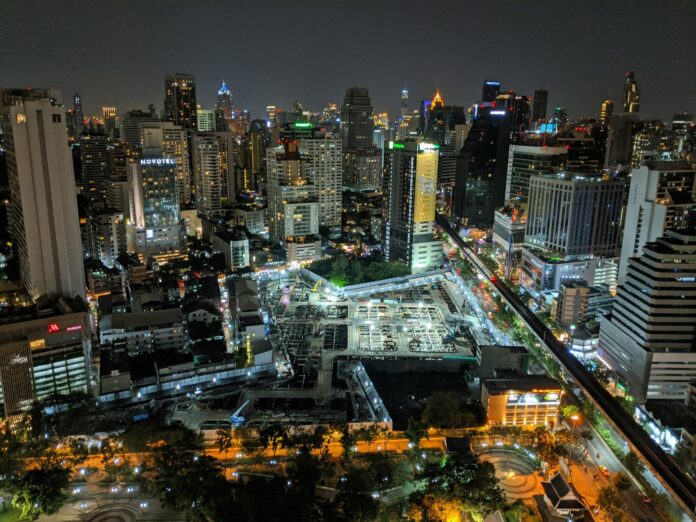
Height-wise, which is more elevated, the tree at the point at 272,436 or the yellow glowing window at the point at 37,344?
the yellow glowing window at the point at 37,344

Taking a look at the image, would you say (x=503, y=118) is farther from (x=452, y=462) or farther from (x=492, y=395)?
(x=452, y=462)

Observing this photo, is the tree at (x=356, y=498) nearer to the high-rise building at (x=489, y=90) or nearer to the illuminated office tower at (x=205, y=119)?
the high-rise building at (x=489, y=90)

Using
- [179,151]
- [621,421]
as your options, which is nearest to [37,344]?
[621,421]

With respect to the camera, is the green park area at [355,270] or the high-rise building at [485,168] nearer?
the green park area at [355,270]

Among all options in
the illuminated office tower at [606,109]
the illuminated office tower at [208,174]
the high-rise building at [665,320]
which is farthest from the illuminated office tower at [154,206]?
the illuminated office tower at [606,109]

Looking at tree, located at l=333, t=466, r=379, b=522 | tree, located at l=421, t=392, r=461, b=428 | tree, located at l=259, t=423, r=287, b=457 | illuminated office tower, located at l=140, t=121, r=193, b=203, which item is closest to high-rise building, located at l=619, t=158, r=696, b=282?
tree, located at l=421, t=392, r=461, b=428

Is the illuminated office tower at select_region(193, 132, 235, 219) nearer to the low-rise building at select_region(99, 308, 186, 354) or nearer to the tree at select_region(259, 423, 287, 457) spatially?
the low-rise building at select_region(99, 308, 186, 354)
